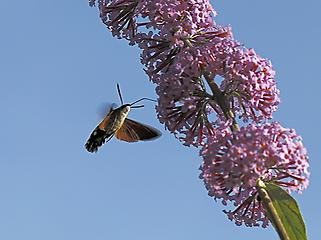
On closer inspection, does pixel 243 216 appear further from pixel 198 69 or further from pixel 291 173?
pixel 198 69

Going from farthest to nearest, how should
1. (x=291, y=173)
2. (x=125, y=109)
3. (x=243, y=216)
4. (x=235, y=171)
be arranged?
(x=125, y=109) < (x=243, y=216) < (x=291, y=173) < (x=235, y=171)

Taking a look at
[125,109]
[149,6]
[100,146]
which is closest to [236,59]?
[149,6]

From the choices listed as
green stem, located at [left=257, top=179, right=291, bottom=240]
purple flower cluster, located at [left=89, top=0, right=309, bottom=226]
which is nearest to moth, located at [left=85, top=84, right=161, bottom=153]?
purple flower cluster, located at [left=89, top=0, right=309, bottom=226]

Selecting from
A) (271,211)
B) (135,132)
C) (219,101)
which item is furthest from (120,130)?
(271,211)

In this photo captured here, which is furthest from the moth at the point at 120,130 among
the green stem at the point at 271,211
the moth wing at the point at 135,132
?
the green stem at the point at 271,211

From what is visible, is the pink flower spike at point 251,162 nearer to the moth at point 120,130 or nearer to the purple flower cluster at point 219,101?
the purple flower cluster at point 219,101

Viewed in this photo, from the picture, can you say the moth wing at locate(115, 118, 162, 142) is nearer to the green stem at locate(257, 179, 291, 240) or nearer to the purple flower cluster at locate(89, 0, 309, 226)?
the purple flower cluster at locate(89, 0, 309, 226)
